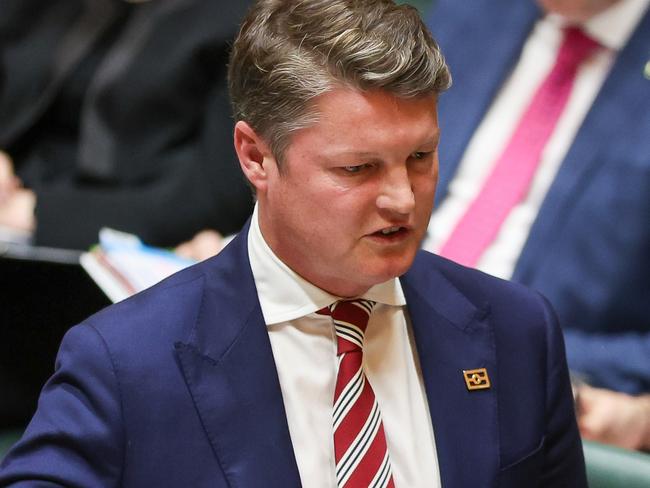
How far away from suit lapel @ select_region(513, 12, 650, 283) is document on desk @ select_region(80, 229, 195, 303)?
53 centimetres

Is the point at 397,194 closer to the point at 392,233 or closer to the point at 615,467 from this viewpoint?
the point at 392,233

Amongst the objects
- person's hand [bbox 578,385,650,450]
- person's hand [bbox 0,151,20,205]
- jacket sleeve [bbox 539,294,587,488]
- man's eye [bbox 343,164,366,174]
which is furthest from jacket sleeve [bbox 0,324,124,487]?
person's hand [bbox 0,151,20,205]

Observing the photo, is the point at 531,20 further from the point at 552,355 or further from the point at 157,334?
the point at 157,334

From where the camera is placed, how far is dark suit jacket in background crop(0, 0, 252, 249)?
7.11ft

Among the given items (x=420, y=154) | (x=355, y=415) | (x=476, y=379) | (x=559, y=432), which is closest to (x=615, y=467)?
(x=559, y=432)

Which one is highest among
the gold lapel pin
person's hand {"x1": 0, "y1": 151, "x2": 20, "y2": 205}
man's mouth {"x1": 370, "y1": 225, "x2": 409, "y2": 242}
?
man's mouth {"x1": 370, "y1": 225, "x2": 409, "y2": 242}

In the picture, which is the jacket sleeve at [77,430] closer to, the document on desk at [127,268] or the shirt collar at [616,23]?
the document on desk at [127,268]

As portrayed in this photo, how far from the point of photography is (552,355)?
1302 millimetres

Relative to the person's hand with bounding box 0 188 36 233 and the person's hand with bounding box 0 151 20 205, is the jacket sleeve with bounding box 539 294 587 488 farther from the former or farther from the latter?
the person's hand with bounding box 0 151 20 205

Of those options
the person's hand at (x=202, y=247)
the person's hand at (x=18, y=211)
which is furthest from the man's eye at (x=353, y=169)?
the person's hand at (x=18, y=211)

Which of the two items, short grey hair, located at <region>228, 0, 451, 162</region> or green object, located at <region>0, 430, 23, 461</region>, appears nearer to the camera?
short grey hair, located at <region>228, 0, 451, 162</region>

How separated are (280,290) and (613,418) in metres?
0.61

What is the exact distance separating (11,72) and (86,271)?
0.84 metres

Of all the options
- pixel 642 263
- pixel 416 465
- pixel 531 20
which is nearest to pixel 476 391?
pixel 416 465
